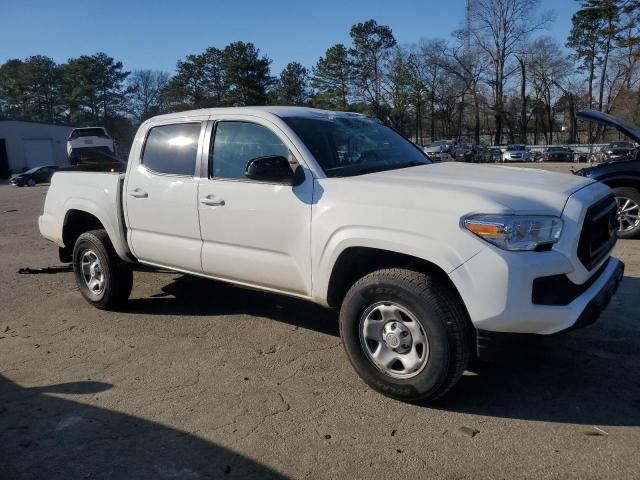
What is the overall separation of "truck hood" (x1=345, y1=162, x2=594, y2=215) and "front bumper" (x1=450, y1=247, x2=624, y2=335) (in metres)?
0.29

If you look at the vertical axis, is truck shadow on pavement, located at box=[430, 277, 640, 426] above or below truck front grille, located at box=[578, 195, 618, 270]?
below

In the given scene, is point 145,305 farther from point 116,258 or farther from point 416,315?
point 416,315

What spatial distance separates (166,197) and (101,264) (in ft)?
4.06

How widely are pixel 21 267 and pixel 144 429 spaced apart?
19.0ft

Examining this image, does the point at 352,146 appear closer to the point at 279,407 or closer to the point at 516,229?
the point at 516,229

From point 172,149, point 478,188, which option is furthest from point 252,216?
point 478,188

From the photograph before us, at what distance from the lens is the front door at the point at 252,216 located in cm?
390

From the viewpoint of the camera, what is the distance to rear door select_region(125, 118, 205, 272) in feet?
15.2

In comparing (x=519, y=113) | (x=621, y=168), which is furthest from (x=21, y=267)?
(x=519, y=113)

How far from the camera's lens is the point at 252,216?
162 inches

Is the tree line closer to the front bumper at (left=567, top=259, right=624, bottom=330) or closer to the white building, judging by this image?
the white building

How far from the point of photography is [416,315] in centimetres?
333

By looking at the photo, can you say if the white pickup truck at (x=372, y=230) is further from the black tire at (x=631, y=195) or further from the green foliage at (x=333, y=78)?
the green foliage at (x=333, y=78)

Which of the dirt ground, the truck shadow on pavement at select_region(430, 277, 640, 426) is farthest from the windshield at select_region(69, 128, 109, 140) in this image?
the truck shadow on pavement at select_region(430, 277, 640, 426)
